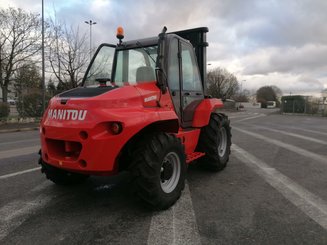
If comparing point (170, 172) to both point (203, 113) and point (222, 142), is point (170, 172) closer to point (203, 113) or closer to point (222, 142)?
point (203, 113)

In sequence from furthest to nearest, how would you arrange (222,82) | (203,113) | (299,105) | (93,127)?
1. (222,82)
2. (299,105)
3. (203,113)
4. (93,127)

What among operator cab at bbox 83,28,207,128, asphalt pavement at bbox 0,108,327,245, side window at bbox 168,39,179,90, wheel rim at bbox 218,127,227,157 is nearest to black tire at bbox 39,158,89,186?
asphalt pavement at bbox 0,108,327,245

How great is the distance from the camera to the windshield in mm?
4820

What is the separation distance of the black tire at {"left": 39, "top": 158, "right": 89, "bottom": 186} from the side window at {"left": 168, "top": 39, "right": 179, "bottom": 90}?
2112 millimetres

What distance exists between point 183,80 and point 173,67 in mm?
377

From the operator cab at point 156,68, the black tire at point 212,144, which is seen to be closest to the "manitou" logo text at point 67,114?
the operator cab at point 156,68

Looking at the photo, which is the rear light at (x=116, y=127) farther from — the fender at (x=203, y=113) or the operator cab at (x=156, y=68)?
the fender at (x=203, y=113)

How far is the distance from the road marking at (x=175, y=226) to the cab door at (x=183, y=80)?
1.56 m

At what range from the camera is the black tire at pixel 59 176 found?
466 cm

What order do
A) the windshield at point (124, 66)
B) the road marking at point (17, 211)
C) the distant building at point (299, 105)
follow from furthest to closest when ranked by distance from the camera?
the distant building at point (299, 105)
the windshield at point (124, 66)
the road marking at point (17, 211)

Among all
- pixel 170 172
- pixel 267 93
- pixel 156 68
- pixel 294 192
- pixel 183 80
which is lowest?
pixel 294 192

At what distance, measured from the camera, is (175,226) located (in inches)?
141

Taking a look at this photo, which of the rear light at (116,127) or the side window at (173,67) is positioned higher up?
the side window at (173,67)

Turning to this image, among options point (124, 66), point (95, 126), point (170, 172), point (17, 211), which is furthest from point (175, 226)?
point (124, 66)
